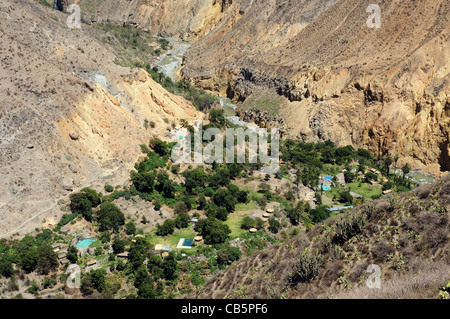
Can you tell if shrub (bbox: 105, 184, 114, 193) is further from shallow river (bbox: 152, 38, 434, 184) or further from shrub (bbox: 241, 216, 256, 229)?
shallow river (bbox: 152, 38, 434, 184)

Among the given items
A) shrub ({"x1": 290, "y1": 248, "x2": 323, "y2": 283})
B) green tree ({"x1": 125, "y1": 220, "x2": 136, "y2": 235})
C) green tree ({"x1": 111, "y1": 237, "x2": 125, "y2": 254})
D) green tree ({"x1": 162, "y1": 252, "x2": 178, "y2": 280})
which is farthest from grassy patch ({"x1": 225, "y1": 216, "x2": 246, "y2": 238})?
shrub ({"x1": 290, "y1": 248, "x2": 323, "y2": 283})

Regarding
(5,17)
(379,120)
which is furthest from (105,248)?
(379,120)

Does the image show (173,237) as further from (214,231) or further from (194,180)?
(194,180)

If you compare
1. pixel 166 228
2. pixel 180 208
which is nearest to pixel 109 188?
pixel 180 208

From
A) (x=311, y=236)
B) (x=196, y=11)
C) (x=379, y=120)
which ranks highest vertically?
(x=196, y=11)

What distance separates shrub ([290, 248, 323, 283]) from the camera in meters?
15.4

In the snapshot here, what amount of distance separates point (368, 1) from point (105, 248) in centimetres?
4482

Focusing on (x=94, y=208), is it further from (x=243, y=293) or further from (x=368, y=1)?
(x=368, y=1)

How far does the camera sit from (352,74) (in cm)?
4638

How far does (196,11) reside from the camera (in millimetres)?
86438

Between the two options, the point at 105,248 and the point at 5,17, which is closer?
the point at 105,248

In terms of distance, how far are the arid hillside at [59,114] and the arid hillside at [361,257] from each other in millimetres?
15554

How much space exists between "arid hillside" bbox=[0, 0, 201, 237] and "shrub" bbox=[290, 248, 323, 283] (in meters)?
17.4

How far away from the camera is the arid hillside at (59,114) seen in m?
28.1
